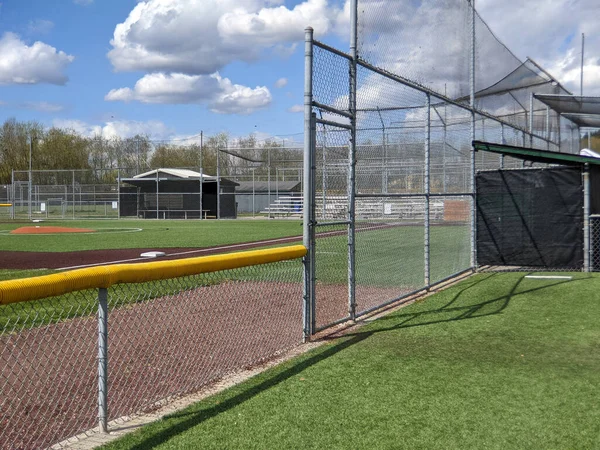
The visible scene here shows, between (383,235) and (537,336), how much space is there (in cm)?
331

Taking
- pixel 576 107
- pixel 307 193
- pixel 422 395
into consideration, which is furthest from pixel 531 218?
pixel 422 395

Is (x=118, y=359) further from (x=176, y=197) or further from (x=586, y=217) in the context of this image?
(x=176, y=197)

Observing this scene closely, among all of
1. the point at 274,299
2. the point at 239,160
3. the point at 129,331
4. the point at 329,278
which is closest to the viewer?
the point at 129,331

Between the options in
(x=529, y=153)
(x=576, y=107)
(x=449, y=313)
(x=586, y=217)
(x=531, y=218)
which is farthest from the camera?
(x=576, y=107)

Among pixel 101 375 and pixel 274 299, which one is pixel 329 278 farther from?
pixel 101 375

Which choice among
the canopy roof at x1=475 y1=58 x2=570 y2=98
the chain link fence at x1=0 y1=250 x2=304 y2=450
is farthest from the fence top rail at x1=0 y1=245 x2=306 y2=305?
the canopy roof at x1=475 y1=58 x2=570 y2=98

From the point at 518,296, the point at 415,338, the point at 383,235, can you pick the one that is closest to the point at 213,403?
the point at 415,338

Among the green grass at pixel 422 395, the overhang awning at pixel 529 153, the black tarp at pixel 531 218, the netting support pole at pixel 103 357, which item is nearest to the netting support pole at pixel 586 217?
the black tarp at pixel 531 218

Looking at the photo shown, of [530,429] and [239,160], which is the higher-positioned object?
[239,160]

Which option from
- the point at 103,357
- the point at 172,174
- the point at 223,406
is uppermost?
the point at 172,174

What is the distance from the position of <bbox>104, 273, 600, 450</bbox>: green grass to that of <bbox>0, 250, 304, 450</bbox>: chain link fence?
1.55 ft

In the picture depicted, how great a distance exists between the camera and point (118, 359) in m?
5.78

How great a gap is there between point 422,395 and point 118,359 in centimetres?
285

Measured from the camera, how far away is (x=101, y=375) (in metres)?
4.03
